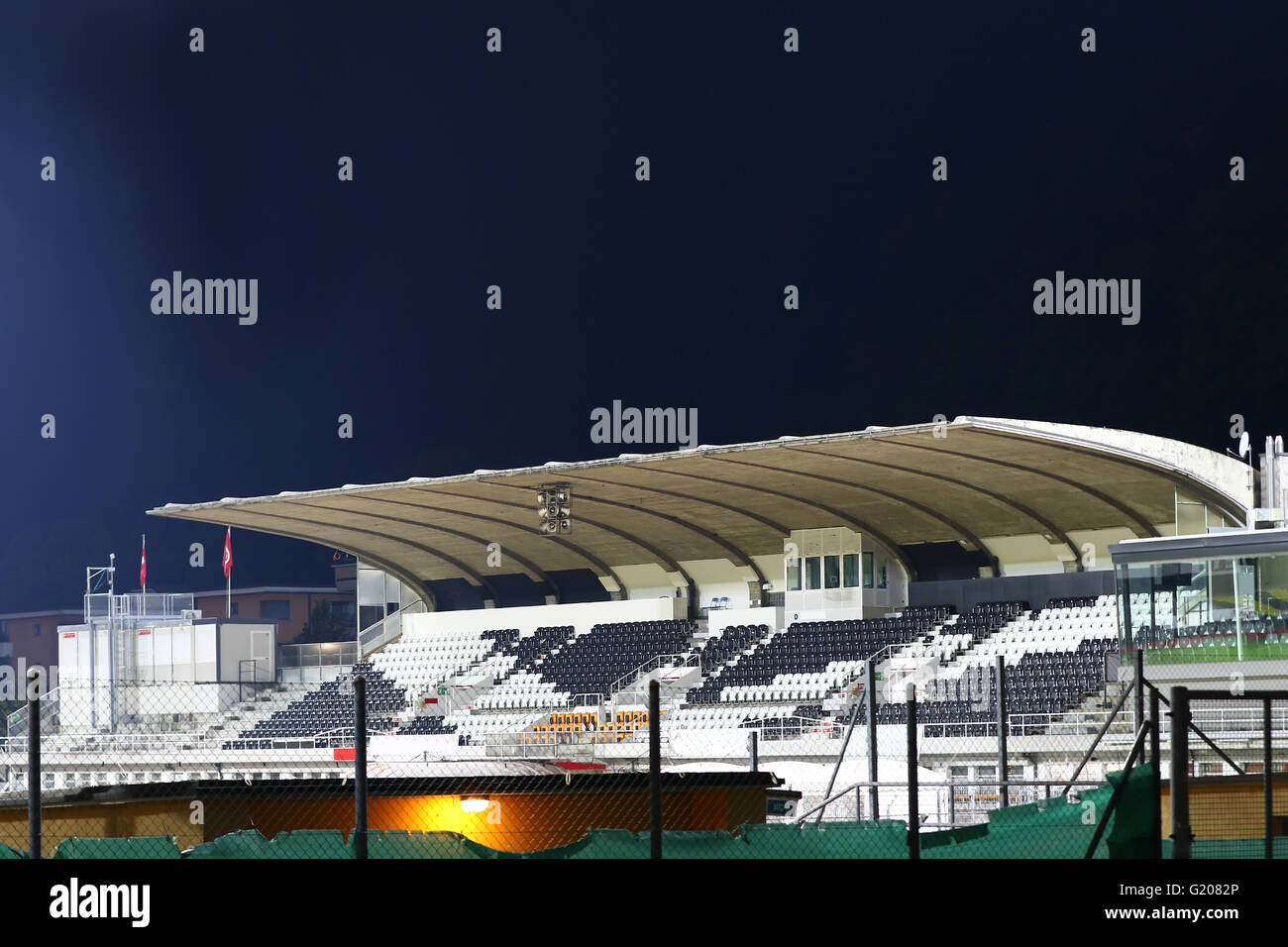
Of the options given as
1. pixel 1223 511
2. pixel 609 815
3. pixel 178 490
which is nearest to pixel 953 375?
pixel 1223 511

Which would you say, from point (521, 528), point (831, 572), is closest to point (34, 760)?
point (831, 572)

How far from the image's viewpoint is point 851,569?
42.4m

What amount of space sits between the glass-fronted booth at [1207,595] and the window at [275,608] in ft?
228

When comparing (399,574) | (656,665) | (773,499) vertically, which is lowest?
(656,665)

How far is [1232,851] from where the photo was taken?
1107 centimetres

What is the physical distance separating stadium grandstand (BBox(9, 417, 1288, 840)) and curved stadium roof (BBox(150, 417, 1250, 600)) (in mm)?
101

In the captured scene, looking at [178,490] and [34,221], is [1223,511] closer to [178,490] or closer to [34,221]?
[34,221]

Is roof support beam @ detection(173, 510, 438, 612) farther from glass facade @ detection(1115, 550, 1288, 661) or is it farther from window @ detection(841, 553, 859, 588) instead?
glass facade @ detection(1115, 550, 1288, 661)

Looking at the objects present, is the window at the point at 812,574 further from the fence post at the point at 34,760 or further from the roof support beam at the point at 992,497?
the fence post at the point at 34,760

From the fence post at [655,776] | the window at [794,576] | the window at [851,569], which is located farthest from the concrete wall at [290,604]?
the fence post at [655,776]

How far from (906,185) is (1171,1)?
898 cm

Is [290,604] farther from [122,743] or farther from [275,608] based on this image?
[122,743]

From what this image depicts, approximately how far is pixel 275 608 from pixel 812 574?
52634 millimetres

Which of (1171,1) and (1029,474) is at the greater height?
(1171,1)
